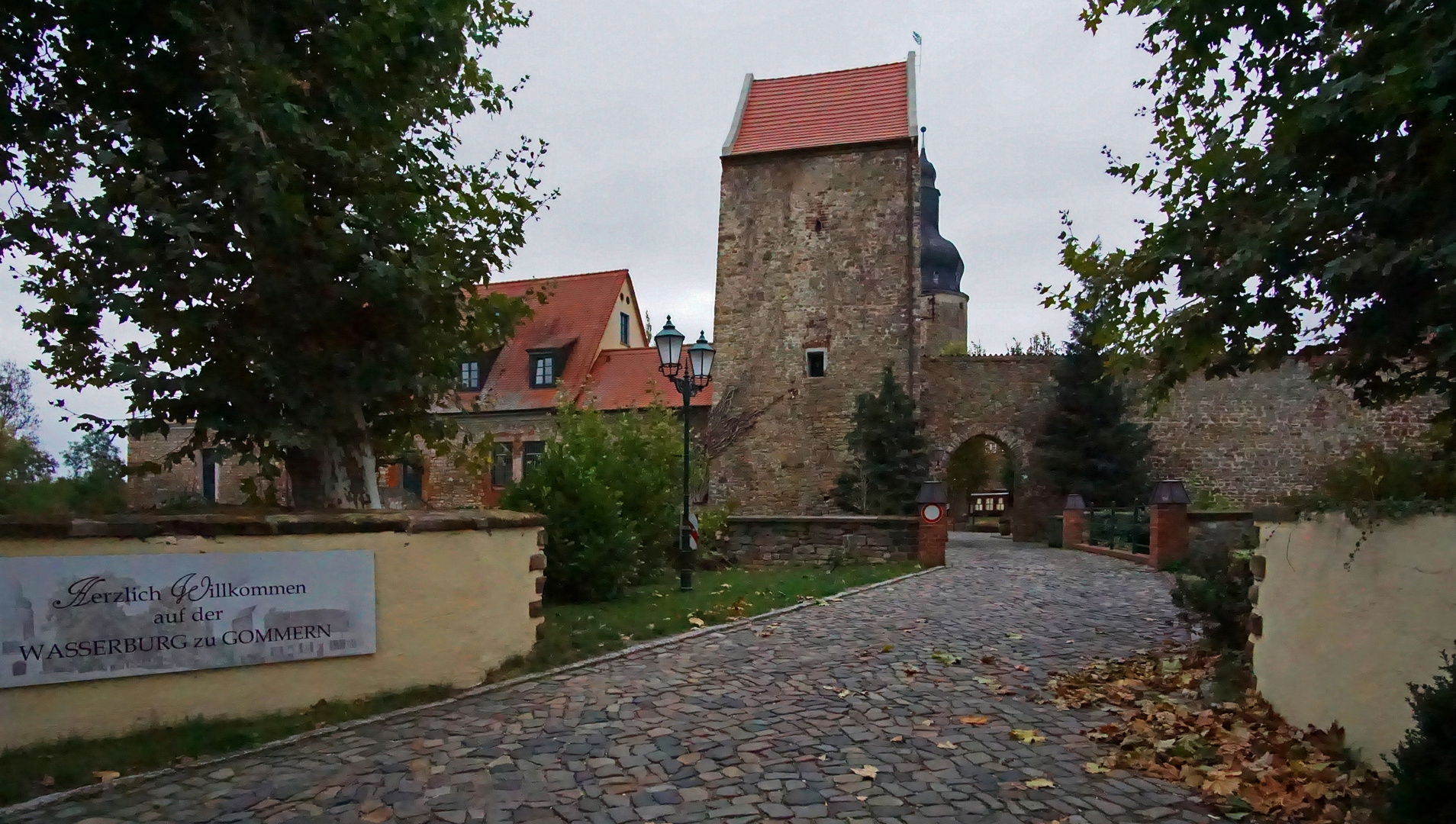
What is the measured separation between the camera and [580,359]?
3130 centimetres

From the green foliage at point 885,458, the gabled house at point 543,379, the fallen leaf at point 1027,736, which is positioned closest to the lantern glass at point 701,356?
the fallen leaf at point 1027,736

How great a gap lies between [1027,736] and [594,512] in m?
6.30

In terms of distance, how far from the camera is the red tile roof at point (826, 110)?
2753 cm

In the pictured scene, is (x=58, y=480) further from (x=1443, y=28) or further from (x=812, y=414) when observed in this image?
(x=812, y=414)

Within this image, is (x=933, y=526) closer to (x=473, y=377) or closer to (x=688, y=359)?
(x=688, y=359)

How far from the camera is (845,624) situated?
367 inches

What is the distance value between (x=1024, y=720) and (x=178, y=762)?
4670mm

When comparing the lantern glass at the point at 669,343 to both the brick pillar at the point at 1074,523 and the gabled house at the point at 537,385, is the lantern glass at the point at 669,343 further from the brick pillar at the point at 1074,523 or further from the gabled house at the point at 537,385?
the gabled house at the point at 537,385

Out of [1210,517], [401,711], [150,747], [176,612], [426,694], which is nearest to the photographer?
[150,747]

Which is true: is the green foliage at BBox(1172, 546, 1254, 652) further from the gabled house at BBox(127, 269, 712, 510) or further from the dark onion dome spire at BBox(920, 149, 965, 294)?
the dark onion dome spire at BBox(920, 149, 965, 294)

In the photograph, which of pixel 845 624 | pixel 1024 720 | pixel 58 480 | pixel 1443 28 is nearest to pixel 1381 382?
pixel 1443 28

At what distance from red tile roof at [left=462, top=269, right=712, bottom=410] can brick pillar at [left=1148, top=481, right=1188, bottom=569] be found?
53.5 feet

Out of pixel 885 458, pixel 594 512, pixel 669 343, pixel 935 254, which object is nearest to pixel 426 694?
pixel 594 512

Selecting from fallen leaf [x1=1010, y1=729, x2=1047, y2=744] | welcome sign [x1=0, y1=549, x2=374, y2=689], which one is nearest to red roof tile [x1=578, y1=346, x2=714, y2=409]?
welcome sign [x1=0, y1=549, x2=374, y2=689]
